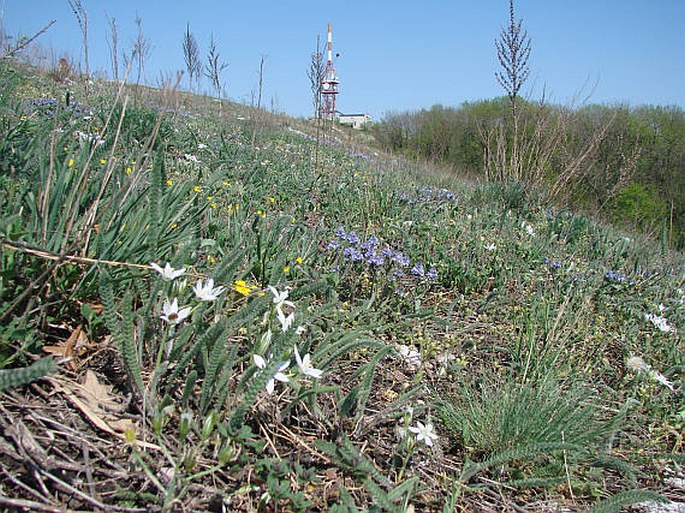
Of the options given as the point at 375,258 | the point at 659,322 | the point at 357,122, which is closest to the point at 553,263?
the point at 659,322

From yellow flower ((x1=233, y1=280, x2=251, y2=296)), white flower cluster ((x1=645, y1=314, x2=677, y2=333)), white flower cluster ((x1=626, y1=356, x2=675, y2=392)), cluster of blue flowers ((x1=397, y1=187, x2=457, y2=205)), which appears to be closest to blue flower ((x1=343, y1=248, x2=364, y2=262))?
yellow flower ((x1=233, y1=280, x2=251, y2=296))

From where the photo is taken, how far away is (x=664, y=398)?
1.99m

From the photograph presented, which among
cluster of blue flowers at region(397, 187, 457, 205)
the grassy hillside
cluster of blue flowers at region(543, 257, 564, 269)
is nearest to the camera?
the grassy hillside

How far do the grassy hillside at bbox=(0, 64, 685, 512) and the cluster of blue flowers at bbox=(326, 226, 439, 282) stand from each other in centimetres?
Answer: 2

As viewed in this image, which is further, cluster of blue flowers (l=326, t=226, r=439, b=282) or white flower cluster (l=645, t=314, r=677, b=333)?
cluster of blue flowers (l=326, t=226, r=439, b=282)

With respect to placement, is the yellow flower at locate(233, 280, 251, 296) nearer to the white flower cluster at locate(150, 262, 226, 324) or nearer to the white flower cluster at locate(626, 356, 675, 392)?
the white flower cluster at locate(150, 262, 226, 324)

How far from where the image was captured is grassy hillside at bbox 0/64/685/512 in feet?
3.99

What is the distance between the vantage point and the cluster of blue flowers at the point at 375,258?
2.47 meters

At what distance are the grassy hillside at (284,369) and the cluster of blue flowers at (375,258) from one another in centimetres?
2

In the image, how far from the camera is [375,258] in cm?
244

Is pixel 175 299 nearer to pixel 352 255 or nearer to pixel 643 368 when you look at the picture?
pixel 352 255

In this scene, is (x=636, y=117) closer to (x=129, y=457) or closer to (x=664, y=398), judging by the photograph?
(x=664, y=398)

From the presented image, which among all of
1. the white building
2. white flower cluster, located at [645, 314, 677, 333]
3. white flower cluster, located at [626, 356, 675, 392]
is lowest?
white flower cluster, located at [626, 356, 675, 392]

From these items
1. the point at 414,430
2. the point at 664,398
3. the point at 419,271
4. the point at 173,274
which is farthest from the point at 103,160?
the point at 664,398
